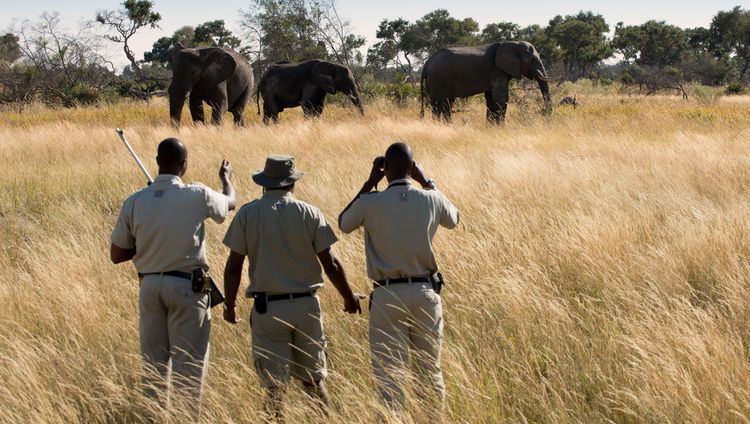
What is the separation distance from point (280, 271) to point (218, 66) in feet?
48.7

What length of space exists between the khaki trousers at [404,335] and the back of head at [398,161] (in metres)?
0.59

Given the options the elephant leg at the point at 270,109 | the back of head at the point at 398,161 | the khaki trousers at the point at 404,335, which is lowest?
the elephant leg at the point at 270,109

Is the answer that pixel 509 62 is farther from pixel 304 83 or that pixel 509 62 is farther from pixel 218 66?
pixel 218 66

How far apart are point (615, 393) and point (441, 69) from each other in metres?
16.8

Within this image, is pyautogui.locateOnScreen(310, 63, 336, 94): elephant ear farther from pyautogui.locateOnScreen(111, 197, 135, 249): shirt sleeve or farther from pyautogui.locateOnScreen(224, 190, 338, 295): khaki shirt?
pyautogui.locateOnScreen(224, 190, 338, 295): khaki shirt

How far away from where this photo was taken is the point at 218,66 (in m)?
18.0

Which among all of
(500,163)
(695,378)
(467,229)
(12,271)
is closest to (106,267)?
(12,271)

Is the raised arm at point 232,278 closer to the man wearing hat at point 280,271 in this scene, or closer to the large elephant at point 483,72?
the man wearing hat at point 280,271

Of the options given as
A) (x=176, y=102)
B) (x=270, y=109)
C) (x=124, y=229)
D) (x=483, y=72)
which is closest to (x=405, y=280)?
(x=124, y=229)

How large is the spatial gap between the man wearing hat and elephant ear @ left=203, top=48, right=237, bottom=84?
47.5ft

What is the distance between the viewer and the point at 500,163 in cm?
1045

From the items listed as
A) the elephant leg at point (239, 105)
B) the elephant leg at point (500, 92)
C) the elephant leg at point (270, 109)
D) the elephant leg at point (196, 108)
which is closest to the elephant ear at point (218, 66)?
the elephant leg at point (196, 108)

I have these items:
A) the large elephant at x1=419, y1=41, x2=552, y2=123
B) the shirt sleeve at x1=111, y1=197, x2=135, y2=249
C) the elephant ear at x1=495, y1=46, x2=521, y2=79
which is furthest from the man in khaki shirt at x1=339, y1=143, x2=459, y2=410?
the elephant ear at x1=495, y1=46, x2=521, y2=79

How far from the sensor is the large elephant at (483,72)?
1923cm
